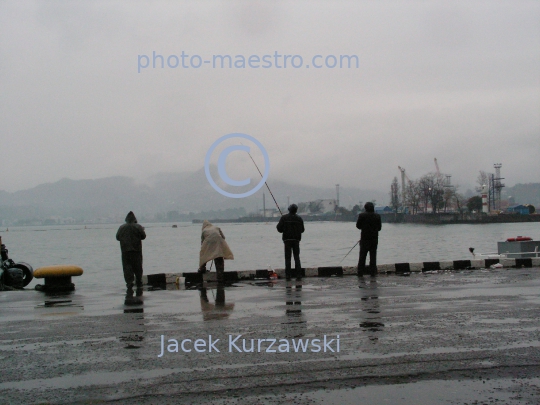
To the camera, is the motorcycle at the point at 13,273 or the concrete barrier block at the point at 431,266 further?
the concrete barrier block at the point at 431,266

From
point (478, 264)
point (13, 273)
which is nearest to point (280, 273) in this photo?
point (478, 264)

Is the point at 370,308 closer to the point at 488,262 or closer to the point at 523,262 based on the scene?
the point at 488,262

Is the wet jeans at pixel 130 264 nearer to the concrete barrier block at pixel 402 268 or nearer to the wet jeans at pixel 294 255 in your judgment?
the wet jeans at pixel 294 255

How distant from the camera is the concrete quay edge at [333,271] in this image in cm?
1620

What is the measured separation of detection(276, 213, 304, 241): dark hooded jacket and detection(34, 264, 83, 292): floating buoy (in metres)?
5.20

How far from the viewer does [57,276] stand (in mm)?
14914

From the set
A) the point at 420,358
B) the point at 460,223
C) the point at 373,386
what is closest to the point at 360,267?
the point at 420,358

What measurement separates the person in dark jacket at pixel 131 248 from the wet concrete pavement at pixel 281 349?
3133mm

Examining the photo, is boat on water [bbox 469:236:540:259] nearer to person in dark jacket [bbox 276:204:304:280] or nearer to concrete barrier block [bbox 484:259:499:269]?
concrete barrier block [bbox 484:259:499:269]

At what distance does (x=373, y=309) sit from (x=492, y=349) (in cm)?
A: 331

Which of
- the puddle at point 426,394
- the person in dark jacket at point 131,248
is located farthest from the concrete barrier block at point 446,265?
the puddle at point 426,394

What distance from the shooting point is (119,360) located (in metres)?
6.59

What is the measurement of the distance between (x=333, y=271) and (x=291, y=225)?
2.11m

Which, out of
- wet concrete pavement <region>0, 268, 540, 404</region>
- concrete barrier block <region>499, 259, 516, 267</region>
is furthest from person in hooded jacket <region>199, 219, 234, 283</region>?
concrete barrier block <region>499, 259, 516, 267</region>
